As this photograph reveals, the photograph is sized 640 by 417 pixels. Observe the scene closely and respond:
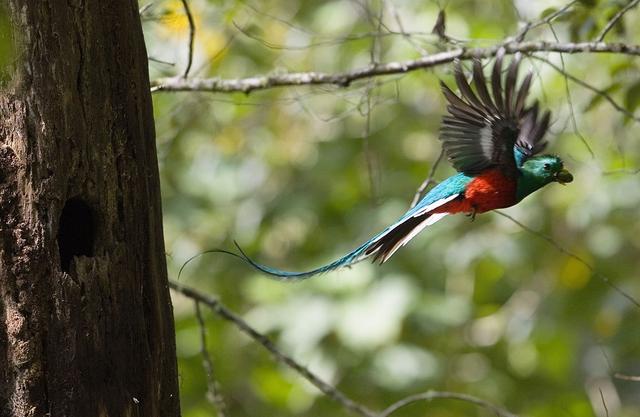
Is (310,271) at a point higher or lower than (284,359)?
higher

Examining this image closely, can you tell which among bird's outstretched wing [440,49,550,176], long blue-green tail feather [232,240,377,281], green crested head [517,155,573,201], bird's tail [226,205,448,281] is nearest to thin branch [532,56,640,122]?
bird's outstretched wing [440,49,550,176]

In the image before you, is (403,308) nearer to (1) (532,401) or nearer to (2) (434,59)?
(1) (532,401)

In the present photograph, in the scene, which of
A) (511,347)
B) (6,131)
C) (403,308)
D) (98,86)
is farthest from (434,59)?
(511,347)

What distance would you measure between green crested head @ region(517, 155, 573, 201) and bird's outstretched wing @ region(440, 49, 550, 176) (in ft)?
0.18

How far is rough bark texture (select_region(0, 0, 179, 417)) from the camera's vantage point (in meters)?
2.25

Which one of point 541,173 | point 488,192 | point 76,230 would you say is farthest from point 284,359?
point 76,230

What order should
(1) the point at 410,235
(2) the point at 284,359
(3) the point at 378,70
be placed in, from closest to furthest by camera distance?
(1) the point at 410,235
(3) the point at 378,70
(2) the point at 284,359

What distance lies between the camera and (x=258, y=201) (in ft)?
19.9

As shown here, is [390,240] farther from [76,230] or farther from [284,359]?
[76,230]

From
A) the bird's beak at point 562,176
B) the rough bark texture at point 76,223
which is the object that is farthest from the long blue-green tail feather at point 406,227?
the rough bark texture at point 76,223

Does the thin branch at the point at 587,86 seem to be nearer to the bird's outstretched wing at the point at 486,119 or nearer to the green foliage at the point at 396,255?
the bird's outstretched wing at the point at 486,119

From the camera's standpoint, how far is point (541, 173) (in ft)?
9.91

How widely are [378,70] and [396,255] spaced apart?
2160 mm

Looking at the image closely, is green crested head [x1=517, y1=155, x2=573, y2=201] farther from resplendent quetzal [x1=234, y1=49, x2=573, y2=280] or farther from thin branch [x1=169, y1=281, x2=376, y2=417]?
thin branch [x1=169, y1=281, x2=376, y2=417]
